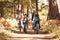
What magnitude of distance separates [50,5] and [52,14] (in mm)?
145

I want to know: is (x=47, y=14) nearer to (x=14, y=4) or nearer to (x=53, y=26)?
(x=53, y=26)

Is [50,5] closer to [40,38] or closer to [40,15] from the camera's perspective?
[40,15]

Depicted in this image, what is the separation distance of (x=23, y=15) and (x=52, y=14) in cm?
45

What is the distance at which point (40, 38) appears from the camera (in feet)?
14.1

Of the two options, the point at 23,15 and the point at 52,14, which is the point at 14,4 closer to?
the point at 23,15

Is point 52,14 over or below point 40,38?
over

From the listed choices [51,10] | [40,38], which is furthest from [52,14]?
[40,38]

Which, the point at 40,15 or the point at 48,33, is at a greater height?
the point at 40,15

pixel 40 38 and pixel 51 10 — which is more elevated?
pixel 51 10

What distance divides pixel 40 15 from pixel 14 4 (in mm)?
440

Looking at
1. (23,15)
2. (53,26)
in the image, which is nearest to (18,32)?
(23,15)

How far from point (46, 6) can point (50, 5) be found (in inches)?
2.5

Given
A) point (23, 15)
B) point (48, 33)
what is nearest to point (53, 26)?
point (48, 33)

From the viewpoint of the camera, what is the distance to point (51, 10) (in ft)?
14.3
